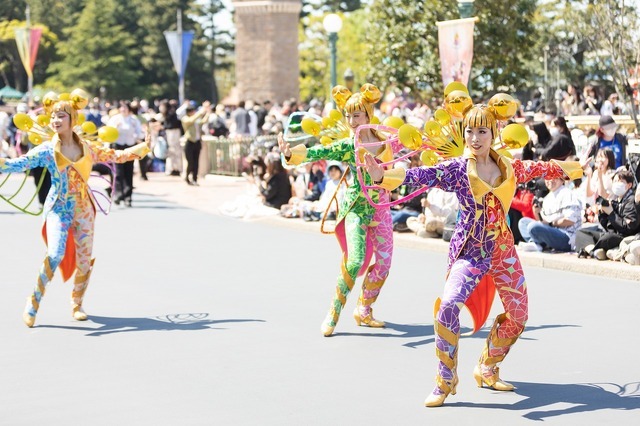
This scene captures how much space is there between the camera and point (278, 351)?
8.52 meters

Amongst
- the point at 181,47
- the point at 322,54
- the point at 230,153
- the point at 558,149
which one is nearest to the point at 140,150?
the point at 558,149

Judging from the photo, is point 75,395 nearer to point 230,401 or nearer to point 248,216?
point 230,401

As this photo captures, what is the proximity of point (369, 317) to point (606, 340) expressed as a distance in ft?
6.04

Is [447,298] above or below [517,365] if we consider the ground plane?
above

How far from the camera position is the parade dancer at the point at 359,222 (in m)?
9.04

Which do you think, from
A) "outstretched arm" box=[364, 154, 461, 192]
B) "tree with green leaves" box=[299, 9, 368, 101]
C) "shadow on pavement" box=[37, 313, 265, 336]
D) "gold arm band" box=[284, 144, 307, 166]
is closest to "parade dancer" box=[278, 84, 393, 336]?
"gold arm band" box=[284, 144, 307, 166]

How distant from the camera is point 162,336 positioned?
9188 millimetres

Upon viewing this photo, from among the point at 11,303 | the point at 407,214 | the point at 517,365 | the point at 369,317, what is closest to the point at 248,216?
the point at 407,214

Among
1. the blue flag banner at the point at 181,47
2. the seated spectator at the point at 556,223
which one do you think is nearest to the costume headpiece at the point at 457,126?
the seated spectator at the point at 556,223

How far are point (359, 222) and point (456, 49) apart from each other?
7.15 meters

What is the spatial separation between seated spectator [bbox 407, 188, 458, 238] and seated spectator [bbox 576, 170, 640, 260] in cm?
239

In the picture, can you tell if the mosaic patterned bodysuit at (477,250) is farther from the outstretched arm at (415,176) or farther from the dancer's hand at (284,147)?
the dancer's hand at (284,147)

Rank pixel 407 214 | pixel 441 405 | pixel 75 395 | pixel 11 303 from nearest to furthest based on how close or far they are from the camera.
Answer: pixel 441 405 < pixel 75 395 < pixel 11 303 < pixel 407 214

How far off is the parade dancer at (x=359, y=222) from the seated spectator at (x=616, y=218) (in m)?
3.61
